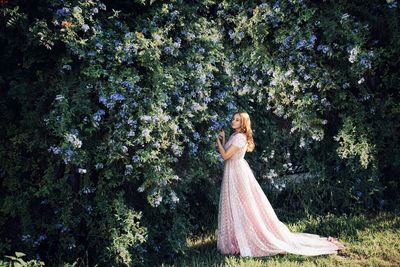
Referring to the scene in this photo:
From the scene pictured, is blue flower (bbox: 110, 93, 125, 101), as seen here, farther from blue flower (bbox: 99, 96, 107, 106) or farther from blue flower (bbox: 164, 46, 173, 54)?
blue flower (bbox: 164, 46, 173, 54)

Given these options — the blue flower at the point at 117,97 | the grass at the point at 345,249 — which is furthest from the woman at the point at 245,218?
the blue flower at the point at 117,97

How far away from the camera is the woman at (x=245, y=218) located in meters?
5.27

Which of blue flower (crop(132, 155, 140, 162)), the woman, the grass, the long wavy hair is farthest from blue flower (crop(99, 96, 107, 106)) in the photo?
the grass

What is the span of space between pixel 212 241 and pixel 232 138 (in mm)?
1330

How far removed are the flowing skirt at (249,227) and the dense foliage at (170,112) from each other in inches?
14.6

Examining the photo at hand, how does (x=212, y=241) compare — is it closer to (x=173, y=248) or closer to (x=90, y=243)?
(x=173, y=248)

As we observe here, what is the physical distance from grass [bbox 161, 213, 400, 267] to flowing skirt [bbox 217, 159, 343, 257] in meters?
0.12

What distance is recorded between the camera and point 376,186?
20.5 feet

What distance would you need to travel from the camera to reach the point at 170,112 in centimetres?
534

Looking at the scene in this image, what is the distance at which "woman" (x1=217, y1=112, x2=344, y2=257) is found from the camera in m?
5.27

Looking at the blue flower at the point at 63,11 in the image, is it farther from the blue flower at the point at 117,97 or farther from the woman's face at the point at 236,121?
the woman's face at the point at 236,121

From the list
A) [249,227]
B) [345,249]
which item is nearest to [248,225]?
[249,227]

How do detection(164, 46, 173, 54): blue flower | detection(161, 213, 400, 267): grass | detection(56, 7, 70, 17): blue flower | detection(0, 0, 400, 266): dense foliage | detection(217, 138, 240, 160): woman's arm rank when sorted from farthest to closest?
detection(217, 138, 240, 160): woman's arm, detection(164, 46, 173, 54): blue flower, detection(161, 213, 400, 267): grass, detection(0, 0, 400, 266): dense foliage, detection(56, 7, 70, 17): blue flower

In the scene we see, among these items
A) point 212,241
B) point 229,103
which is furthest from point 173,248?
point 229,103
